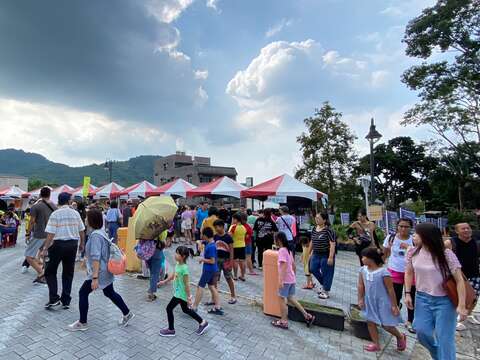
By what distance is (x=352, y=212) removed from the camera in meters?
21.4

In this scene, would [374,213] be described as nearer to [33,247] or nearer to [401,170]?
[33,247]

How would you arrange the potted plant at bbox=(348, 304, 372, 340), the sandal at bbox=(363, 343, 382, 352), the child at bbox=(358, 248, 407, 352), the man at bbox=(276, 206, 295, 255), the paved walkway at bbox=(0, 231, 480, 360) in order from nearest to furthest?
1. the paved walkway at bbox=(0, 231, 480, 360)
2. the child at bbox=(358, 248, 407, 352)
3. the sandal at bbox=(363, 343, 382, 352)
4. the potted plant at bbox=(348, 304, 372, 340)
5. the man at bbox=(276, 206, 295, 255)

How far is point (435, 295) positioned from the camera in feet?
8.77

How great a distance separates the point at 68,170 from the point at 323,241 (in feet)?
346

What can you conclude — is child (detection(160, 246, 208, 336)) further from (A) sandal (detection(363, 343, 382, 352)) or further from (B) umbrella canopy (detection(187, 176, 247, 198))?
(B) umbrella canopy (detection(187, 176, 247, 198))

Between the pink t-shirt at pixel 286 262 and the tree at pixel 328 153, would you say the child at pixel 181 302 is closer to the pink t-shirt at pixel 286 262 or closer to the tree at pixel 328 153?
the pink t-shirt at pixel 286 262

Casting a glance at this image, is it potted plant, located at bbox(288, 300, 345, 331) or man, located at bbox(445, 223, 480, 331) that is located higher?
man, located at bbox(445, 223, 480, 331)

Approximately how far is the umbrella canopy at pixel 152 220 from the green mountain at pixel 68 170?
6857cm

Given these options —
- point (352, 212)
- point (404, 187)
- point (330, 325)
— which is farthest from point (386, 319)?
point (404, 187)

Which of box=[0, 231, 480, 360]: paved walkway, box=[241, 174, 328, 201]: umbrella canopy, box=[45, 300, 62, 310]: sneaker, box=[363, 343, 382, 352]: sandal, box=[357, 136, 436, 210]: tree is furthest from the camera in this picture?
box=[357, 136, 436, 210]: tree

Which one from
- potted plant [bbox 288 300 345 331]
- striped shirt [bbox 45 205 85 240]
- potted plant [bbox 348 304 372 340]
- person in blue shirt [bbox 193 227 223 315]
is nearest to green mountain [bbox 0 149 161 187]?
striped shirt [bbox 45 205 85 240]

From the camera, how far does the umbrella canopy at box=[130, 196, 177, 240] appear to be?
4.88m

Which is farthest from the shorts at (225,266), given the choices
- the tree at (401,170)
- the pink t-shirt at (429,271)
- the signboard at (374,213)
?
the tree at (401,170)

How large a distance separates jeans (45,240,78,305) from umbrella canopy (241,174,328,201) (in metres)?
7.13
